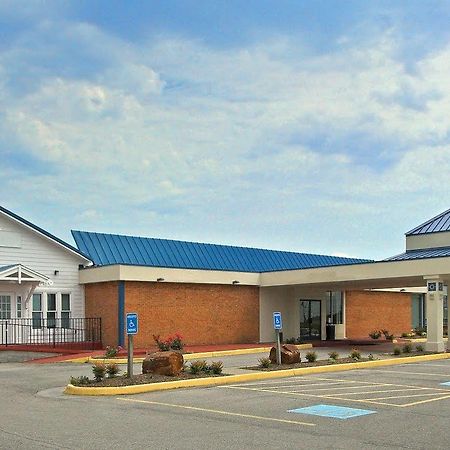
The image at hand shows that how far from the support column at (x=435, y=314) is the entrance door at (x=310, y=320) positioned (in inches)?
423

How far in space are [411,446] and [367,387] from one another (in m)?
7.27

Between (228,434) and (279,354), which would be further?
(279,354)

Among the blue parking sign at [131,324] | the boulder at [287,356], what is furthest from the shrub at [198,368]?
the boulder at [287,356]

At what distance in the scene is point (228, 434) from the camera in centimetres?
1066

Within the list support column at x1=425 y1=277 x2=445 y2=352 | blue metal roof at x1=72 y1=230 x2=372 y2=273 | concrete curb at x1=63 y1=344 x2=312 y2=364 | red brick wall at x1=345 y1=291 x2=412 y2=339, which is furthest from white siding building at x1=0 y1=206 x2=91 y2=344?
red brick wall at x1=345 y1=291 x2=412 y2=339

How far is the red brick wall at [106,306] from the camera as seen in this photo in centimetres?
3064

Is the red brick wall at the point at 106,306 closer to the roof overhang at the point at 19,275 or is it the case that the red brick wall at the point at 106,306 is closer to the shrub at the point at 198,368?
the roof overhang at the point at 19,275

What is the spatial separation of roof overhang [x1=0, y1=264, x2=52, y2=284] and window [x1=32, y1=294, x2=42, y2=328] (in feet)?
5.36

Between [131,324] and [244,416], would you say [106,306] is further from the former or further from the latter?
[244,416]

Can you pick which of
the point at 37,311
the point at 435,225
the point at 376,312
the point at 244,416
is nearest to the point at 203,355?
the point at 37,311

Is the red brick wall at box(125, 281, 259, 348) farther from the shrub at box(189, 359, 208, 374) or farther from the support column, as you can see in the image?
the shrub at box(189, 359, 208, 374)

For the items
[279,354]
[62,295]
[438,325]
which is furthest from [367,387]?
[62,295]

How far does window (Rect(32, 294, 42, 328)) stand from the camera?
1239 inches

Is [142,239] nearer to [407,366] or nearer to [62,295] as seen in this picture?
[62,295]
